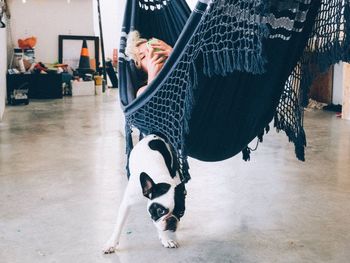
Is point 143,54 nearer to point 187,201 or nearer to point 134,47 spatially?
point 134,47

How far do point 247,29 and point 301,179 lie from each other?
2228 mm

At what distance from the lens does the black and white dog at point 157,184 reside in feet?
6.86

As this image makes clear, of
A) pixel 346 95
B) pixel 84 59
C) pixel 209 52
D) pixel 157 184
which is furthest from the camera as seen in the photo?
pixel 84 59

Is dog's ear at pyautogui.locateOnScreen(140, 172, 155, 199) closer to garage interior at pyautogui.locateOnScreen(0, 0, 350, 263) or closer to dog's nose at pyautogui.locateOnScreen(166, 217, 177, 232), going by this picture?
dog's nose at pyautogui.locateOnScreen(166, 217, 177, 232)

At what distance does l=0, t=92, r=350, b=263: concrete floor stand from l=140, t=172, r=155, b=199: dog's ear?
1.18 feet

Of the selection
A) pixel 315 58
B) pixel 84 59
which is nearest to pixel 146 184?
pixel 315 58

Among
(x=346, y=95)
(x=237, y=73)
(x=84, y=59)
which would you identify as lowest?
(x=346, y=95)

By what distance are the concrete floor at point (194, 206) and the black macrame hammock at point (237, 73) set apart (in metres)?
0.53

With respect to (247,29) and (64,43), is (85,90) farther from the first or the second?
(247,29)

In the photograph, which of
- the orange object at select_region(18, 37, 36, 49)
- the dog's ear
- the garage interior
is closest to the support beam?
the garage interior

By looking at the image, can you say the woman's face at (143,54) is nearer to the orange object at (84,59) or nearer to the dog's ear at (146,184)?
the dog's ear at (146,184)

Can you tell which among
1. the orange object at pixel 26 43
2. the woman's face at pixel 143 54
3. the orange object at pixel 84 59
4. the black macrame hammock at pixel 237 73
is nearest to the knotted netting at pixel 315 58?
the black macrame hammock at pixel 237 73

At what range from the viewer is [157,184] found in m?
2.08

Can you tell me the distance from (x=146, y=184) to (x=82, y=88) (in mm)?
7883
